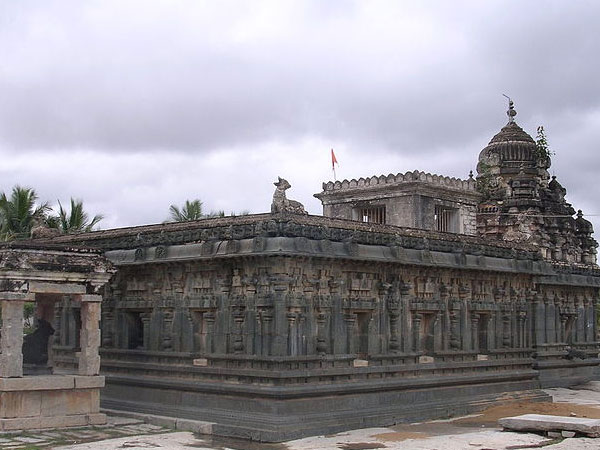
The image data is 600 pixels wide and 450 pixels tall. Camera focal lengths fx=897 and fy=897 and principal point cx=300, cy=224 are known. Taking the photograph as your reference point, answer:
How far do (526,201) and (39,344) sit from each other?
2299cm

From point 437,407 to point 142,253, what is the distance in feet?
30.2

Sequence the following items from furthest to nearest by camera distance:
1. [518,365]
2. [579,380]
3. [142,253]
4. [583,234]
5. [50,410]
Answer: [583,234] → [579,380] → [518,365] → [142,253] → [50,410]

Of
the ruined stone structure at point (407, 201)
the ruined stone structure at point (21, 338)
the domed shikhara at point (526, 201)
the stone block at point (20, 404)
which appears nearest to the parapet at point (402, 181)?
the ruined stone structure at point (407, 201)

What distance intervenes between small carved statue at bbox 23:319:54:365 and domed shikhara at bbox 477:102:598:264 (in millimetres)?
19894

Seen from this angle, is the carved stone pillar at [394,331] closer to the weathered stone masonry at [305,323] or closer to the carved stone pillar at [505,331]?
the weathered stone masonry at [305,323]

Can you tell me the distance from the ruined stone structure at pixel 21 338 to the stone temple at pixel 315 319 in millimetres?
1033

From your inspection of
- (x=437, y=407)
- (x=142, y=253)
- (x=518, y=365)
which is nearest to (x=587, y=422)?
(x=437, y=407)

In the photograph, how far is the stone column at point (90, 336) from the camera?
856 inches

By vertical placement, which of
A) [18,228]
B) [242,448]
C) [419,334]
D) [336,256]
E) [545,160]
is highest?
[545,160]

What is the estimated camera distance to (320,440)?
2036 centimetres

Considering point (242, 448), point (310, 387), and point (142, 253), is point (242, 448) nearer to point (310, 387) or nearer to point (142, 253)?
point (310, 387)

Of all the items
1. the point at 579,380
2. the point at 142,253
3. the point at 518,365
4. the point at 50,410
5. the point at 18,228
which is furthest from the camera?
the point at 18,228

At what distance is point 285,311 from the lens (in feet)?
69.9

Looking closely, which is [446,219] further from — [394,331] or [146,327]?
[146,327]
